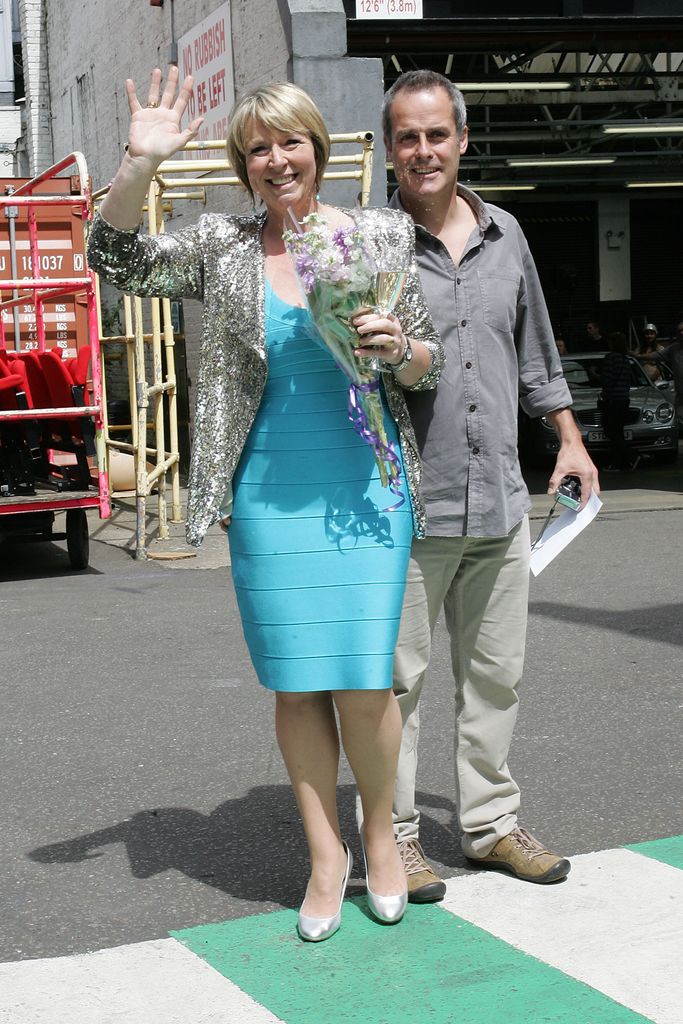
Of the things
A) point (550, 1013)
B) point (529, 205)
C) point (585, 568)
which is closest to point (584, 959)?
point (550, 1013)

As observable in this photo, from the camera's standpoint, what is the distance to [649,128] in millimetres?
21344

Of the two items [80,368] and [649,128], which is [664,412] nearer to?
[649,128]

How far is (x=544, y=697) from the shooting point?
6094mm

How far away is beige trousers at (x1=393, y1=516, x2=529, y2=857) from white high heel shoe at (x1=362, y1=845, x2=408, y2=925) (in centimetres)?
25

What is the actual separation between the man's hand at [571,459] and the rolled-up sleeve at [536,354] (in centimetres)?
4

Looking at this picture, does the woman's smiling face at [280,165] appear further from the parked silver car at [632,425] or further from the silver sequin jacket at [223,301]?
the parked silver car at [632,425]

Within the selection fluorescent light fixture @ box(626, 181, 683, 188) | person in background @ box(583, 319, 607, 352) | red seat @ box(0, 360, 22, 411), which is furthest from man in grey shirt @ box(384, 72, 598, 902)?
fluorescent light fixture @ box(626, 181, 683, 188)

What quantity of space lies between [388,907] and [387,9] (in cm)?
1113

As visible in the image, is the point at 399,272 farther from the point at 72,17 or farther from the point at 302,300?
the point at 72,17

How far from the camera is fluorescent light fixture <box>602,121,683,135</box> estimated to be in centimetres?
2123

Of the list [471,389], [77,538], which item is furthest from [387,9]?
[471,389]

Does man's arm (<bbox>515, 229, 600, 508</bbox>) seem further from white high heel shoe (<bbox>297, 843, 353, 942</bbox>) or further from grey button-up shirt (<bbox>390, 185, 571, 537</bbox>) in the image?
white high heel shoe (<bbox>297, 843, 353, 942</bbox>)

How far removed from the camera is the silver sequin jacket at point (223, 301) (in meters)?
3.42

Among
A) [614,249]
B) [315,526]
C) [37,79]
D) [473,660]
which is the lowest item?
[473,660]
